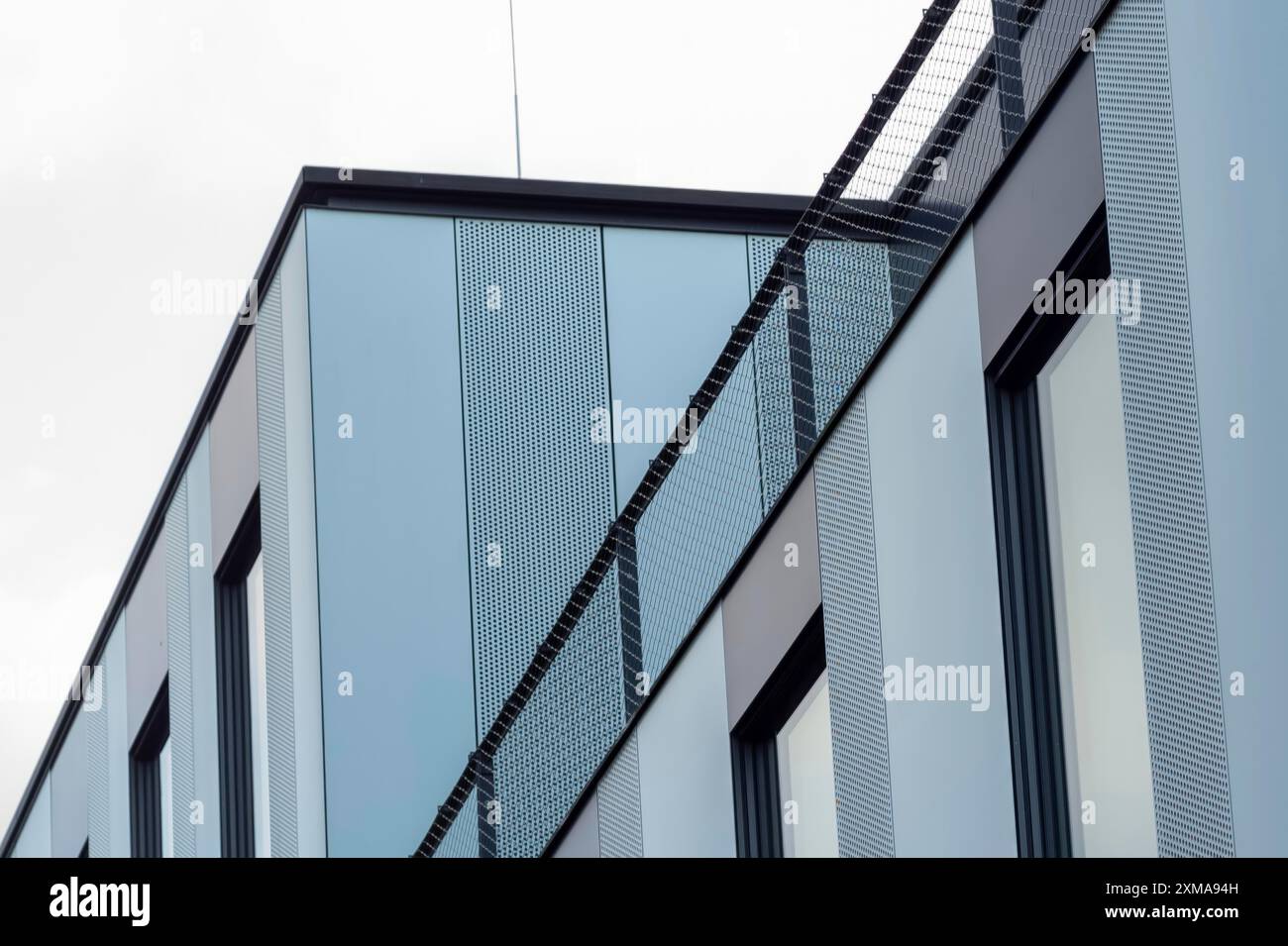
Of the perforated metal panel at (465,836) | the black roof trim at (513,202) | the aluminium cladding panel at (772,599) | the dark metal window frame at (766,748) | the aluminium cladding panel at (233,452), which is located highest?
the black roof trim at (513,202)

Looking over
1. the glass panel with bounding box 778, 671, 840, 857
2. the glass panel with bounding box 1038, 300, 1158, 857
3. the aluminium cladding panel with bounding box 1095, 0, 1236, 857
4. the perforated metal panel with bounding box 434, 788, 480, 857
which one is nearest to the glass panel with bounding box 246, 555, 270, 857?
the perforated metal panel with bounding box 434, 788, 480, 857

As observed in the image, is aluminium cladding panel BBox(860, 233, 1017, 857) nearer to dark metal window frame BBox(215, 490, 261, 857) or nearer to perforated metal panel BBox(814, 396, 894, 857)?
perforated metal panel BBox(814, 396, 894, 857)

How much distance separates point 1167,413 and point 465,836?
328 inches

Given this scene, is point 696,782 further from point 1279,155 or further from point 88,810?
point 88,810

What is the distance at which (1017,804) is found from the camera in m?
9.14

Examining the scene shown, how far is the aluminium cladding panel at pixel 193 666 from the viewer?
20.4 m

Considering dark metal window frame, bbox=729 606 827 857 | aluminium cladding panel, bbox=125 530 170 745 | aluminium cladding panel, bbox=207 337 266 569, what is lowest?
dark metal window frame, bbox=729 606 827 857

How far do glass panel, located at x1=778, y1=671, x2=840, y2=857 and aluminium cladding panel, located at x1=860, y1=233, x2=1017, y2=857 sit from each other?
40.6 inches

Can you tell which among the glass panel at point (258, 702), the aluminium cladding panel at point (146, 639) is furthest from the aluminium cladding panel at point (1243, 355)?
Answer: the aluminium cladding panel at point (146, 639)

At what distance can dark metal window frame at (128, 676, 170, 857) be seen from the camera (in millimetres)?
22719

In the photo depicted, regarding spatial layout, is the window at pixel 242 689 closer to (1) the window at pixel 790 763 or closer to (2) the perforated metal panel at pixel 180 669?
(2) the perforated metal panel at pixel 180 669

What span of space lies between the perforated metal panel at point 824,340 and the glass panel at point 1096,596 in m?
1.43
